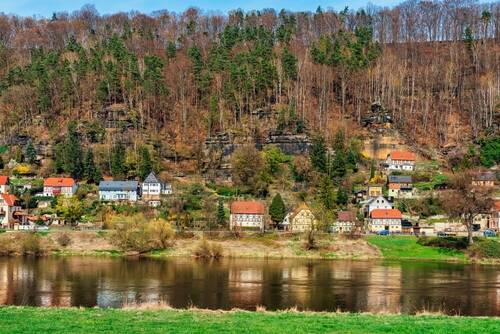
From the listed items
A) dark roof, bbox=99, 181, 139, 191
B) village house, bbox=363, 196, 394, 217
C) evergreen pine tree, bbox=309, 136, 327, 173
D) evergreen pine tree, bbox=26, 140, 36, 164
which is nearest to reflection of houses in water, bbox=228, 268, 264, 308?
village house, bbox=363, 196, 394, 217

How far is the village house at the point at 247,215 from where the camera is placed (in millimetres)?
83500

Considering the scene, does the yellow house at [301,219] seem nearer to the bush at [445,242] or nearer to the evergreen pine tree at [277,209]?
the evergreen pine tree at [277,209]

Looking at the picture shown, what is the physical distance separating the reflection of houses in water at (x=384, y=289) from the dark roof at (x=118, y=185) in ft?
149

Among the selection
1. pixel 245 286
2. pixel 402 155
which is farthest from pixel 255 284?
pixel 402 155

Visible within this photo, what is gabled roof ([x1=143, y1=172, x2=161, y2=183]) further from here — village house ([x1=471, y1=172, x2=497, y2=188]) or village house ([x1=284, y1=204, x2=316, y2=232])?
village house ([x1=471, y1=172, x2=497, y2=188])

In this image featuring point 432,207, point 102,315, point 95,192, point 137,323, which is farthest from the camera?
point 95,192

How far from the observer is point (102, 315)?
25.6 m

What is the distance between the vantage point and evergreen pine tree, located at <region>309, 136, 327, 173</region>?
96.9 metres

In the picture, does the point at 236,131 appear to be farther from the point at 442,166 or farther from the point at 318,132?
the point at 442,166

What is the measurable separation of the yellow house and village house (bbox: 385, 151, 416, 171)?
80.3 feet

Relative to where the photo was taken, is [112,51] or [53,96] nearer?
[53,96]

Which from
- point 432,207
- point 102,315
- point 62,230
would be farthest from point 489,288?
point 62,230

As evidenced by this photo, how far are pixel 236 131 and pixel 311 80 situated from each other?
19.9 m

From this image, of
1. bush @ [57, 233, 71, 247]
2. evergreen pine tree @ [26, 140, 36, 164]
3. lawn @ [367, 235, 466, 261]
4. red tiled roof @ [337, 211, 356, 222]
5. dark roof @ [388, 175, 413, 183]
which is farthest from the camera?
evergreen pine tree @ [26, 140, 36, 164]
